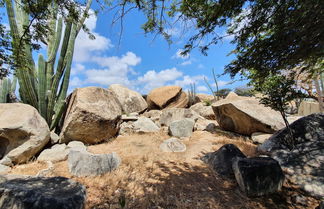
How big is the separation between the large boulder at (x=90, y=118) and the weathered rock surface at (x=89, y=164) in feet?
4.95

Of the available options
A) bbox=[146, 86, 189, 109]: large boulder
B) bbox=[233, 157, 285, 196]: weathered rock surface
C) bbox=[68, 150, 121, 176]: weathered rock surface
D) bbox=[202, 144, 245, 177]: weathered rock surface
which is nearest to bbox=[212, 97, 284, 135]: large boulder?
bbox=[202, 144, 245, 177]: weathered rock surface

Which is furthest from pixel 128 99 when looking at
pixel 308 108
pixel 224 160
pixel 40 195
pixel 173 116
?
pixel 308 108

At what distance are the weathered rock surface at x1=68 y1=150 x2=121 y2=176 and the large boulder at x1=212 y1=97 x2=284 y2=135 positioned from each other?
4.31 m

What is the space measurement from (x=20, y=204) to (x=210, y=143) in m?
4.19

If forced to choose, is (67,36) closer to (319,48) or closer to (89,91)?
(89,91)

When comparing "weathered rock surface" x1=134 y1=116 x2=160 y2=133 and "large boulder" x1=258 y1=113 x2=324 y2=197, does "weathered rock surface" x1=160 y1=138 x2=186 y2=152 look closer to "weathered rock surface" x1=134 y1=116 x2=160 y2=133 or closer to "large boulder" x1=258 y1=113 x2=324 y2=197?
"weathered rock surface" x1=134 y1=116 x2=160 y2=133

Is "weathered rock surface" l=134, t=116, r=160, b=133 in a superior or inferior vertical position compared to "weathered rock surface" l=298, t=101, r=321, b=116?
inferior

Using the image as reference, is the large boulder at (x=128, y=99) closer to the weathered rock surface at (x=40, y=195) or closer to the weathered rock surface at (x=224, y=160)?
the weathered rock surface at (x=224, y=160)

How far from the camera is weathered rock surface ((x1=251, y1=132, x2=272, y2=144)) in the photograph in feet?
14.3

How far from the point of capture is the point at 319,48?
5.98 ft

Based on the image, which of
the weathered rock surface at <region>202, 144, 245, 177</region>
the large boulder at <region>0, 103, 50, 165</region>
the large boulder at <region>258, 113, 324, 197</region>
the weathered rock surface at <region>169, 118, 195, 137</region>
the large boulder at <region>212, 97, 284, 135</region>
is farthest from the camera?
the weathered rock surface at <region>169, 118, 195, 137</region>

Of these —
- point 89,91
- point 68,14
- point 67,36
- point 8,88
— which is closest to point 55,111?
point 89,91

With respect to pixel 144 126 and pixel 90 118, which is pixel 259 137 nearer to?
pixel 144 126

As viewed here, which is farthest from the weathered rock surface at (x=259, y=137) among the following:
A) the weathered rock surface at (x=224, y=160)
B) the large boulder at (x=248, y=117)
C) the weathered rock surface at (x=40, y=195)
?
the weathered rock surface at (x=40, y=195)
